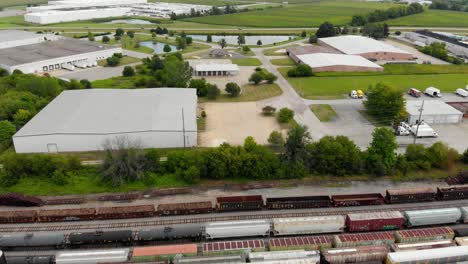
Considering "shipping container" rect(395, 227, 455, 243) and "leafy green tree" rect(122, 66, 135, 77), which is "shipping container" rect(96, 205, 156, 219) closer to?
"shipping container" rect(395, 227, 455, 243)

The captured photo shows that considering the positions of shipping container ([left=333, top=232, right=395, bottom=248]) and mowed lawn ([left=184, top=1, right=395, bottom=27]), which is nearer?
shipping container ([left=333, top=232, right=395, bottom=248])

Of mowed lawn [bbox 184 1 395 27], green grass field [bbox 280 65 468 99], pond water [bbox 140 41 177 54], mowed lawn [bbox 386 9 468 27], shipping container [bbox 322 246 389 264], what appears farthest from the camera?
mowed lawn [bbox 184 1 395 27]

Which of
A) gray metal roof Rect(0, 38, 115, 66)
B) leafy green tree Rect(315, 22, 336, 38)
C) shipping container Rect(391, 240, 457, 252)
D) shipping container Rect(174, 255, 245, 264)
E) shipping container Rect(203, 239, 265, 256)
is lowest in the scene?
shipping container Rect(203, 239, 265, 256)

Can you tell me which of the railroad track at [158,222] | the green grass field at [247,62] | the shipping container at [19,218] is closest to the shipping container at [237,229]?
the railroad track at [158,222]

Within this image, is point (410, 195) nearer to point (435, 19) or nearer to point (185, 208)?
point (185, 208)

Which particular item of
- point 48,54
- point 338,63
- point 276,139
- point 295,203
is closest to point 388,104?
point 276,139

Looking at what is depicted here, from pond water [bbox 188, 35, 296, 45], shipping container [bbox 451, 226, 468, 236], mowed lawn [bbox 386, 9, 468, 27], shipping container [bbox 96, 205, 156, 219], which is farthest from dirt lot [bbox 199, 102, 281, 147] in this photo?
mowed lawn [bbox 386, 9, 468, 27]

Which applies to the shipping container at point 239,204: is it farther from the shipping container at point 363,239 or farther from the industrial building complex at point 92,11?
the industrial building complex at point 92,11

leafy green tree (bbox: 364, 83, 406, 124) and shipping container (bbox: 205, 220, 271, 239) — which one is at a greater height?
leafy green tree (bbox: 364, 83, 406, 124)
